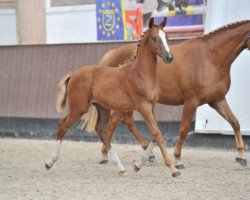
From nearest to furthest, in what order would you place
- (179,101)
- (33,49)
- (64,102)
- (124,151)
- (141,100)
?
(141,100) < (64,102) < (179,101) < (124,151) < (33,49)

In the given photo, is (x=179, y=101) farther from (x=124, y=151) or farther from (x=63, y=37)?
(x=63, y=37)

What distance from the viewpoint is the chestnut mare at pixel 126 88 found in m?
7.11

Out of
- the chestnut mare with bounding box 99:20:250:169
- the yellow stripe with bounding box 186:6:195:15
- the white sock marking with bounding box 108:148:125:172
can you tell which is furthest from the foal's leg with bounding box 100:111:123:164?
the yellow stripe with bounding box 186:6:195:15

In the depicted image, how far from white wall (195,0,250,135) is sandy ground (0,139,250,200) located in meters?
0.51

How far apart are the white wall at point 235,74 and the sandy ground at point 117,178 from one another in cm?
51

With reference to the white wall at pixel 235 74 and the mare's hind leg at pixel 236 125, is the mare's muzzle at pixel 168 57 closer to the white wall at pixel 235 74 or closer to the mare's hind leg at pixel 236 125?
the mare's hind leg at pixel 236 125

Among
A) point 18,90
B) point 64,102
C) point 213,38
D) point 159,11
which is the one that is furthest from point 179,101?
point 18,90

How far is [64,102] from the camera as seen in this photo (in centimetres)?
801

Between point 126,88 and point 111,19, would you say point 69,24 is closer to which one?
point 111,19

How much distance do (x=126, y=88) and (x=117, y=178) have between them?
1.14 metres

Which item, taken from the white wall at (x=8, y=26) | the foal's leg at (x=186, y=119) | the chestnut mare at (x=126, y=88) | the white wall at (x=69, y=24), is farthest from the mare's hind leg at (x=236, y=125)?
the white wall at (x=8, y=26)

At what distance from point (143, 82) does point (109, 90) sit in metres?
0.50

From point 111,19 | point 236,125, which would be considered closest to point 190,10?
point 111,19

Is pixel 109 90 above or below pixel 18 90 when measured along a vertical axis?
above
